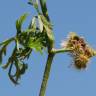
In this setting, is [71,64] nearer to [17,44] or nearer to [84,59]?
[84,59]

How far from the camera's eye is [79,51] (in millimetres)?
7082

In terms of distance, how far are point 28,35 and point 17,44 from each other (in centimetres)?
26

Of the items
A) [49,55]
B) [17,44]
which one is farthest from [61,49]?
[17,44]

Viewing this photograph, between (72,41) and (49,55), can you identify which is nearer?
(49,55)

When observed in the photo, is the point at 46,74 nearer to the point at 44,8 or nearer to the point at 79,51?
the point at 79,51

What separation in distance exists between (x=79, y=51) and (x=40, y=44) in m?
0.65

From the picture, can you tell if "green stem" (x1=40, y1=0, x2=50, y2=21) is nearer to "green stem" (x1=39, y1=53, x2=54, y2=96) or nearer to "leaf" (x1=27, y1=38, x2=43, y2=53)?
"leaf" (x1=27, y1=38, x2=43, y2=53)

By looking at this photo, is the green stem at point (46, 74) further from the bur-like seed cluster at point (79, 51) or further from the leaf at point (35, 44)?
the bur-like seed cluster at point (79, 51)

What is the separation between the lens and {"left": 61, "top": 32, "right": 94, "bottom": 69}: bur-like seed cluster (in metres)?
7.03

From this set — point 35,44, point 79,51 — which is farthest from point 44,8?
point 79,51

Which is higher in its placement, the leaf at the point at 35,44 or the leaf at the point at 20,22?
the leaf at the point at 20,22

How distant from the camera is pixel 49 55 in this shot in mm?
6652

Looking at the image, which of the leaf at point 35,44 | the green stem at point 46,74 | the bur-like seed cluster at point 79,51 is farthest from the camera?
the bur-like seed cluster at point 79,51

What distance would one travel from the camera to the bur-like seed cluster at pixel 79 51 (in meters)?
7.03
